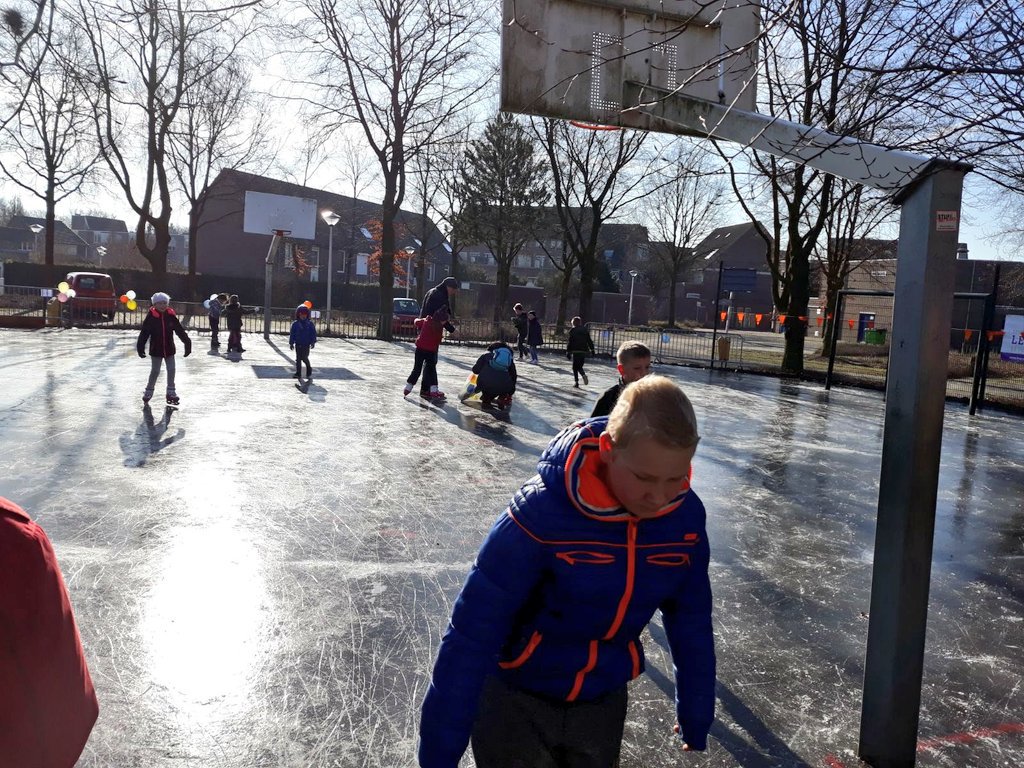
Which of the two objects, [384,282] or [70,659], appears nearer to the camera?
[70,659]

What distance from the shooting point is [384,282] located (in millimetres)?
29062

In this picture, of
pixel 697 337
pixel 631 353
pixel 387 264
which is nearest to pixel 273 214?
pixel 387 264

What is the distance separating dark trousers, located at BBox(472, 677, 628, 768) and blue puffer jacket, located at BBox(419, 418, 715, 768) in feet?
0.13

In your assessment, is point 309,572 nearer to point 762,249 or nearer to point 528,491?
point 528,491

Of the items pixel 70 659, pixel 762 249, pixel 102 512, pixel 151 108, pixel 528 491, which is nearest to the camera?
pixel 70 659

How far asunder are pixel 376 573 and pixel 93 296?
88.7 ft

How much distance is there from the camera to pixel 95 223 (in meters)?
96.3

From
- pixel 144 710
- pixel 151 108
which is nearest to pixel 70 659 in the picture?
pixel 144 710

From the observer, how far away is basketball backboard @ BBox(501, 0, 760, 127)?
20.7ft

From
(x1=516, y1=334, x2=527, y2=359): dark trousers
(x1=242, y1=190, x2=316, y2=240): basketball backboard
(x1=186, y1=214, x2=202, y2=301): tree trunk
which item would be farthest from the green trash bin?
(x1=186, y1=214, x2=202, y2=301): tree trunk

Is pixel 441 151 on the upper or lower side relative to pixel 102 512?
upper

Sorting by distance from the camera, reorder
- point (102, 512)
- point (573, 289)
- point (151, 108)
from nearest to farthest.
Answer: point (102, 512), point (151, 108), point (573, 289)

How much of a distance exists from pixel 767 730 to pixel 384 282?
2679 centimetres

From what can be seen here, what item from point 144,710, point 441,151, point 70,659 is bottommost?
point 144,710
